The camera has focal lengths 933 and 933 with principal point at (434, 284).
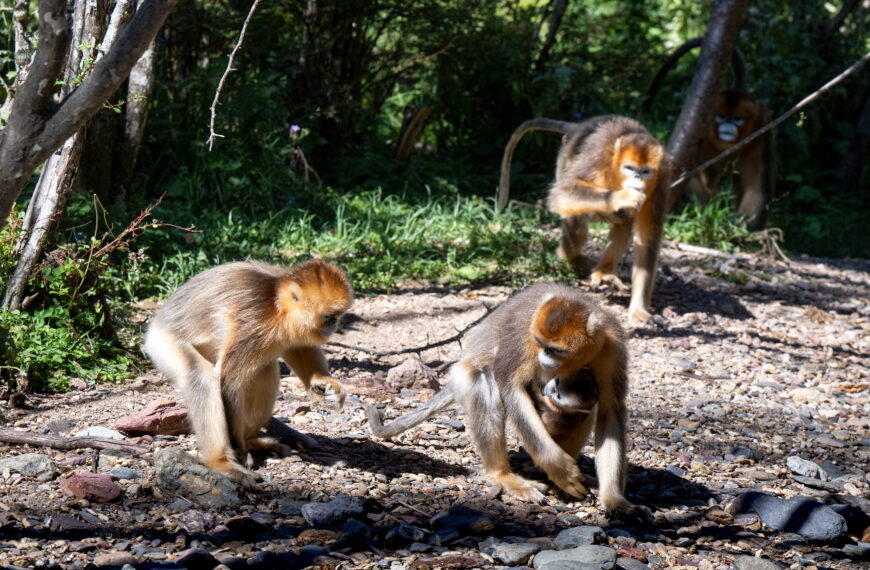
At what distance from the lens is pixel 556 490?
4.54m

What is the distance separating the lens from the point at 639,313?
759cm

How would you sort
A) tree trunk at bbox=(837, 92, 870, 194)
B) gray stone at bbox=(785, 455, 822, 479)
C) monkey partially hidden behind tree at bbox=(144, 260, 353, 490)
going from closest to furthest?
monkey partially hidden behind tree at bbox=(144, 260, 353, 490) → gray stone at bbox=(785, 455, 822, 479) → tree trunk at bbox=(837, 92, 870, 194)

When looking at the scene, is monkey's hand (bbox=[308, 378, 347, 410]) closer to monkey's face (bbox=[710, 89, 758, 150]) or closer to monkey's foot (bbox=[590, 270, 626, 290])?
monkey's foot (bbox=[590, 270, 626, 290])

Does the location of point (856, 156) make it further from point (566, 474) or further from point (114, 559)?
point (114, 559)

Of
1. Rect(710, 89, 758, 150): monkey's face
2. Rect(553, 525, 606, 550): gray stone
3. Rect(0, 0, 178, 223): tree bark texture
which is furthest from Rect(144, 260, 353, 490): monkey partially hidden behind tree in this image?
Rect(710, 89, 758, 150): monkey's face

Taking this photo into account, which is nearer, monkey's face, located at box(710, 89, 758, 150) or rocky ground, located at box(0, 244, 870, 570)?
rocky ground, located at box(0, 244, 870, 570)

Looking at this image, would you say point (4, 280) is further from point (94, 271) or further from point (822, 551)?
point (822, 551)

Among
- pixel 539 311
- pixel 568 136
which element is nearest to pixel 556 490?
pixel 539 311

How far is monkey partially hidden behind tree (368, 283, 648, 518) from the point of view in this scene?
4168 mm

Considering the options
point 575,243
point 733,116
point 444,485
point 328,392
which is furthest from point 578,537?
point 733,116

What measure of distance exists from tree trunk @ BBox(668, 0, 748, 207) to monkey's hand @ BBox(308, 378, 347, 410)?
541 cm

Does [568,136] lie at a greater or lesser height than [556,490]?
greater

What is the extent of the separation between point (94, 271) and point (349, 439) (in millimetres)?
1888

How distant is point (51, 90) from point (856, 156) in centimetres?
1194
